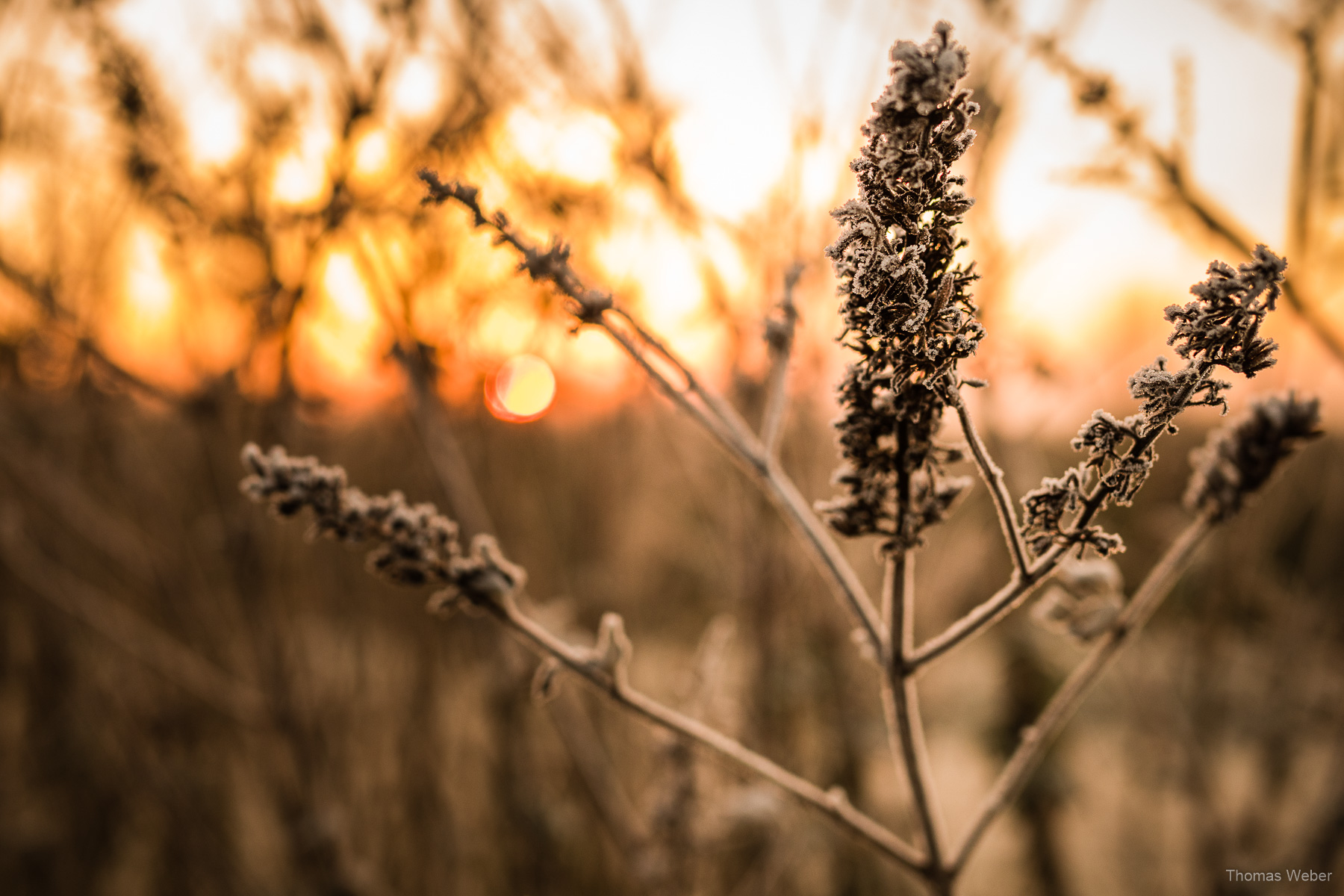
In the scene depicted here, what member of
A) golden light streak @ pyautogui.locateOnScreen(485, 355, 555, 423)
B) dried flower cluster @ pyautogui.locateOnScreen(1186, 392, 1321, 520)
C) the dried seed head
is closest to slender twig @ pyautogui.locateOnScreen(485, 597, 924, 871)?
the dried seed head

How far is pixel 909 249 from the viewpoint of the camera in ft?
1.61

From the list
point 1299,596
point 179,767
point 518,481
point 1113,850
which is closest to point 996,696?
point 1113,850

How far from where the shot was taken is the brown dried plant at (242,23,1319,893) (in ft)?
1.64

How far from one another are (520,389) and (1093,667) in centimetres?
222

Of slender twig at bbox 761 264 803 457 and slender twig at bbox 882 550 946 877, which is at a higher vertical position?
slender twig at bbox 761 264 803 457

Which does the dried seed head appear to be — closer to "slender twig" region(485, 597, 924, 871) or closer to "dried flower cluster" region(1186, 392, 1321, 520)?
"dried flower cluster" region(1186, 392, 1321, 520)

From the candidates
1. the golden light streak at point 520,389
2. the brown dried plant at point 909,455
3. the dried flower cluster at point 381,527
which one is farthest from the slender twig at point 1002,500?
the golden light streak at point 520,389

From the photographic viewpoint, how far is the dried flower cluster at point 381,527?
2.29 feet

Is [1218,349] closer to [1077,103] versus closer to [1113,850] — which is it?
[1077,103]

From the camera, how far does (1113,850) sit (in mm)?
3859

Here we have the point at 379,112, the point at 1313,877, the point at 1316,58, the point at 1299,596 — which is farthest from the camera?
the point at 1299,596

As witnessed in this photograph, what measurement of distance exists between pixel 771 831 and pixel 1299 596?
190 cm

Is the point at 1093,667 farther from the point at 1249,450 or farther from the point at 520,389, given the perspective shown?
the point at 520,389

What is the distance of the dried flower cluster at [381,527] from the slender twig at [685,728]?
33 millimetres
